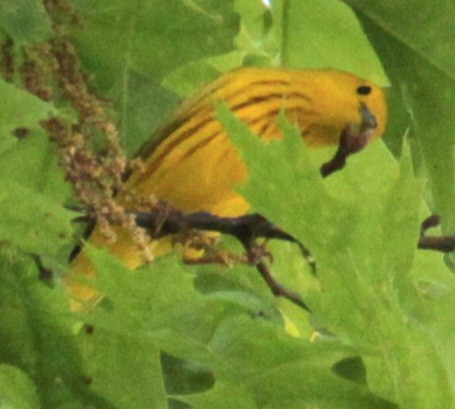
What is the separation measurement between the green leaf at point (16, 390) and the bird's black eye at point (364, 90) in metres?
0.81

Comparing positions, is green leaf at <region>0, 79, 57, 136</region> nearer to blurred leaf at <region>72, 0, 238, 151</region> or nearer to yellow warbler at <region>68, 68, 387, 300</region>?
blurred leaf at <region>72, 0, 238, 151</region>

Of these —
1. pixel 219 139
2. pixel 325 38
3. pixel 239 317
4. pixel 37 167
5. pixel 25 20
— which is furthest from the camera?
pixel 219 139

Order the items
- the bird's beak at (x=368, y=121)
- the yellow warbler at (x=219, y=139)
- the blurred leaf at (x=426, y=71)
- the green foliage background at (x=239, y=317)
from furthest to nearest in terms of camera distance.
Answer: the yellow warbler at (x=219, y=139) < the bird's beak at (x=368, y=121) < the blurred leaf at (x=426, y=71) < the green foliage background at (x=239, y=317)

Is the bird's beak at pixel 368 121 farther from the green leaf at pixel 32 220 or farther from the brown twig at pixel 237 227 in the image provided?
the green leaf at pixel 32 220

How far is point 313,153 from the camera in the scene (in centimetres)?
142

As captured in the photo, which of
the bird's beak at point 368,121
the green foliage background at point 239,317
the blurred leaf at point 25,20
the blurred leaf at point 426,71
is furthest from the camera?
the bird's beak at point 368,121

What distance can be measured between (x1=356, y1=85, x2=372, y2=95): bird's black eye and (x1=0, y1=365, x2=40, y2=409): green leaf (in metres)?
0.81

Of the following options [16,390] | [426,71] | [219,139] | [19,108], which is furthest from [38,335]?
[219,139]

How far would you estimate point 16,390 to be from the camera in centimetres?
73

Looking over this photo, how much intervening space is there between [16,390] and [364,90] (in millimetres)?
848

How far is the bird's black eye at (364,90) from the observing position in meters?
1.46

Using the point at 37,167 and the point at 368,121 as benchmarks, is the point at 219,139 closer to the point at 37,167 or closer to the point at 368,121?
the point at 368,121

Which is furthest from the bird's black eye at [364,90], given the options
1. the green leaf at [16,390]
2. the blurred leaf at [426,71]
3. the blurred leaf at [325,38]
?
the green leaf at [16,390]

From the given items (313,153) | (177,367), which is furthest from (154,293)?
(313,153)
